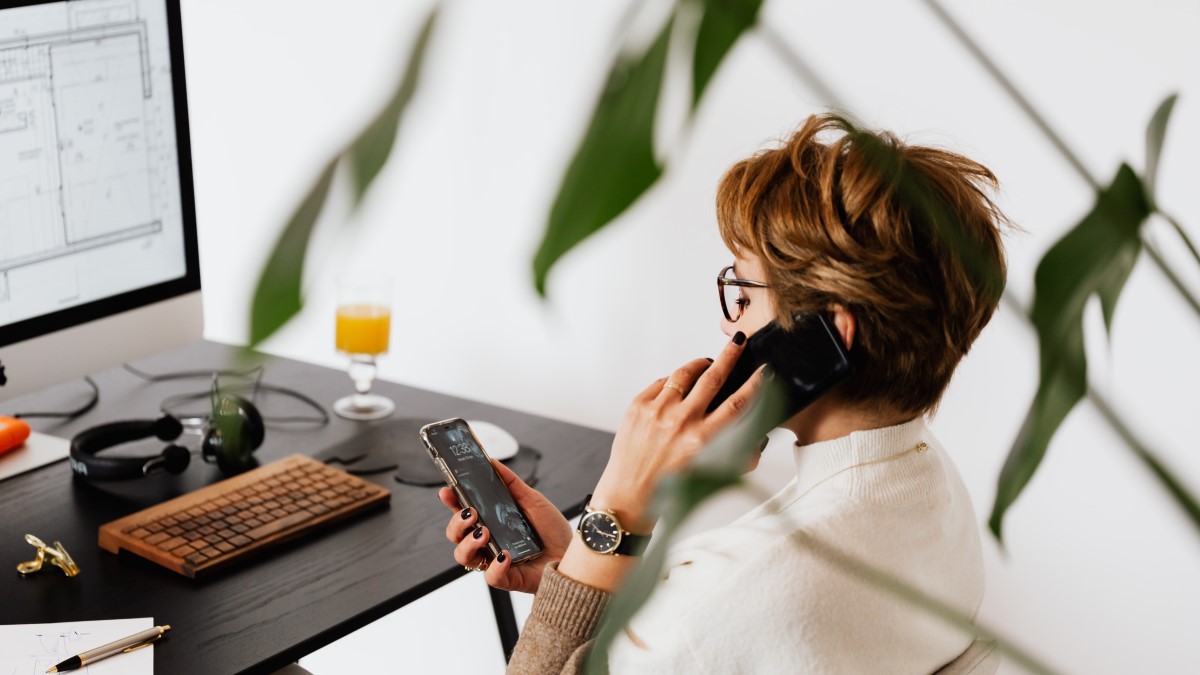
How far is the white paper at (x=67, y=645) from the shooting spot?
1032mm

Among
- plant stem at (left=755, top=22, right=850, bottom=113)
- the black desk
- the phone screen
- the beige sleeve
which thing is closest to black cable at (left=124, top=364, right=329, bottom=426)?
the black desk

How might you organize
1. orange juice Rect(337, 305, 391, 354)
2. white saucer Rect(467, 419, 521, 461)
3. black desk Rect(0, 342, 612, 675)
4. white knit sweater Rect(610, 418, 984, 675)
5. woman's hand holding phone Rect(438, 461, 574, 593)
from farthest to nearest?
orange juice Rect(337, 305, 391, 354), white saucer Rect(467, 419, 521, 461), woman's hand holding phone Rect(438, 461, 574, 593), black desk Rect(0, 342, 612, 675), white knit sweater Rect(610, 418, 984, 675)

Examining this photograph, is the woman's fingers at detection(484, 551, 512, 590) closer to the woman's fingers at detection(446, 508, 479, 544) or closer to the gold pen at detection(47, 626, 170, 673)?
the woman's fingers at detection(446, 508, 479, 544)

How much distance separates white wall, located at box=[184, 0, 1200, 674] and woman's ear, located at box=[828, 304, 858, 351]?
58 centimetres

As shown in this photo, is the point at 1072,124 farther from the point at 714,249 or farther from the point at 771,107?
the point at 714,249

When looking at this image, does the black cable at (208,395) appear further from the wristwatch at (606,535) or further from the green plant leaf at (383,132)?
the green plant leaf at (383,132)

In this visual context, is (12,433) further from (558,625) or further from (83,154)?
(558,625)

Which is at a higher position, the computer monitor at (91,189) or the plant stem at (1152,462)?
the computer monitor at (91,189)

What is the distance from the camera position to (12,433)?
149 cm

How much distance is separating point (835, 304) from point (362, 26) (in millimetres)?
1817

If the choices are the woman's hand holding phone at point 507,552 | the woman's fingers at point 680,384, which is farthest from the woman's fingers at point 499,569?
the woman's fingers at point 680,384

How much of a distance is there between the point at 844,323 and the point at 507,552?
0.45 metres

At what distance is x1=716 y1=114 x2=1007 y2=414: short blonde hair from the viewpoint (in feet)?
2.98

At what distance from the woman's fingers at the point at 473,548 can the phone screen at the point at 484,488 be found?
1cm
